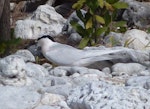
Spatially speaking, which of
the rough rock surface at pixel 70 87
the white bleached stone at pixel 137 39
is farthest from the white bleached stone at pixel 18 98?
the white bleached stone at pixel 137 39

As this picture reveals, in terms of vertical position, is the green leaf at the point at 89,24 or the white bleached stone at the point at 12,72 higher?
the white bleached stone at the point at 12,72

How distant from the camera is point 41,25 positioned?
27.9 feet

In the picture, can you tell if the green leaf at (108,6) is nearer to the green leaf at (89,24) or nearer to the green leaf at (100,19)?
the green leaf at (100,19)

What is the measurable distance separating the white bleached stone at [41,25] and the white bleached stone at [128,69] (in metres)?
2.82

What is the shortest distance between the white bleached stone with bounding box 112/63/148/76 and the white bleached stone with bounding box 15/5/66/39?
9.24 ft

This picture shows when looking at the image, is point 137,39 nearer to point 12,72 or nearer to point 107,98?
point 12,72

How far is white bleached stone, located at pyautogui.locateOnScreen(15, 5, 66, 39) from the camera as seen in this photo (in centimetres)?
834

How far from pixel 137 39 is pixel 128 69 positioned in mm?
1586

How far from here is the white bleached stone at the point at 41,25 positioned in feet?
27.4

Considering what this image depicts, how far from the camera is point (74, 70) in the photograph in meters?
5.39

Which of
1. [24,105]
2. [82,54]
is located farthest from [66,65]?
[24,105]

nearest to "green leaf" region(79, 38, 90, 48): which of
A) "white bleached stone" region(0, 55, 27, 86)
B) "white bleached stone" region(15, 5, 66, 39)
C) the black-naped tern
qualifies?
the black-naped tern

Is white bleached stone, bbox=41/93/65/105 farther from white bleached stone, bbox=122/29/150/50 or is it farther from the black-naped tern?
white bleached stone, bbox=122/29/150/50

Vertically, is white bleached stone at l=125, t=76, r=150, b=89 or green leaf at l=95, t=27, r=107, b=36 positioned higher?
white bleached stone at l=125, t=76, r=150, b=89
